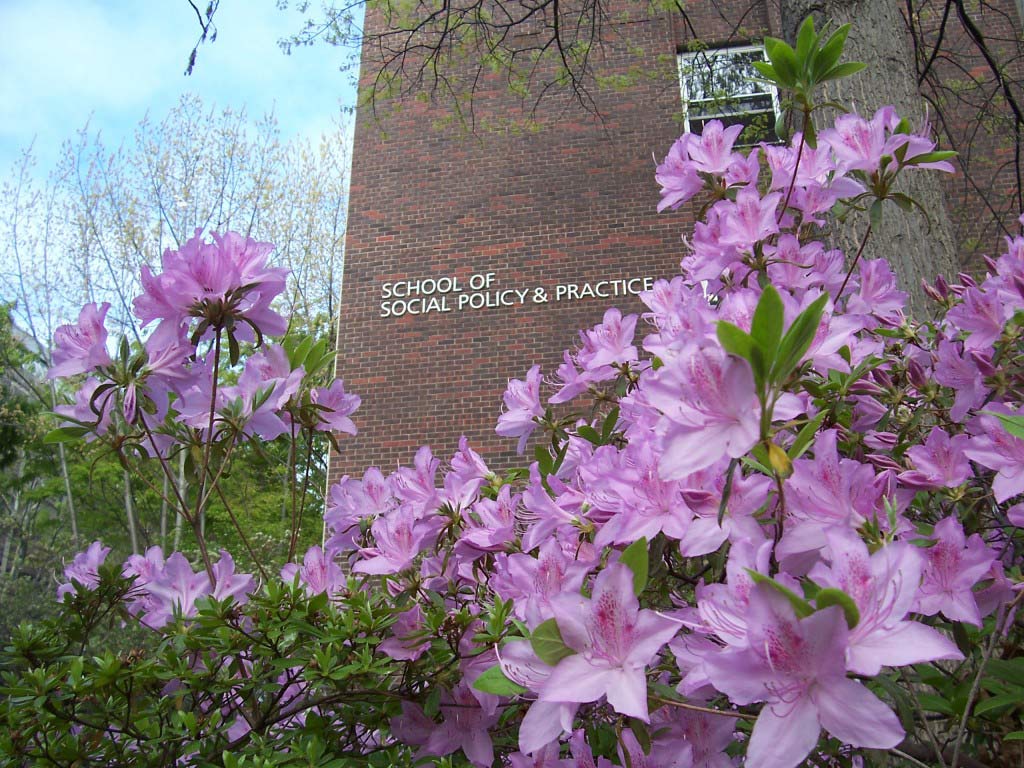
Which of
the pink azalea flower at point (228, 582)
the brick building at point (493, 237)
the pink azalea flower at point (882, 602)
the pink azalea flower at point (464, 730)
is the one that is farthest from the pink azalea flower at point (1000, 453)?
the brick building at point (493, 237)

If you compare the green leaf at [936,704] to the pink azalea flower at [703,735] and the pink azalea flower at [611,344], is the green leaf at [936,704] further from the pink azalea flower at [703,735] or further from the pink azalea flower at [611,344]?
the pink azalea flower at [611,344]

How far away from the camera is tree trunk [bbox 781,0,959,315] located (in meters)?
2.87

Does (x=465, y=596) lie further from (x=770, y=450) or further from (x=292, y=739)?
(x=770, y=450)

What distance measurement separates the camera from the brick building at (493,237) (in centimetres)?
849

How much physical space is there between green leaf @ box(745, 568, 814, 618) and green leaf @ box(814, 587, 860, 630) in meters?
0.01

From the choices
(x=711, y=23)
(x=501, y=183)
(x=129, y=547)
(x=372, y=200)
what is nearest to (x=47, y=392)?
(x=129, y=547)

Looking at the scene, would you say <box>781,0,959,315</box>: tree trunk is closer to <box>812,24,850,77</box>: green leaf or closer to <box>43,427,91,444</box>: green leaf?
<box>812,24,850,77</box>: green leaf

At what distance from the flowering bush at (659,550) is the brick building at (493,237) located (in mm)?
6399

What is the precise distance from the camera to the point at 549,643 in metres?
0.90

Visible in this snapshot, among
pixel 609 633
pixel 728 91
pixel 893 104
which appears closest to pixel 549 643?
pixel 609 633

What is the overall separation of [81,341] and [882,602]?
4.72ft

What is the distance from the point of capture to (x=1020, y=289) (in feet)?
4.56

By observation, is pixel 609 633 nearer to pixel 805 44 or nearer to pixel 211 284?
pixel 211 284

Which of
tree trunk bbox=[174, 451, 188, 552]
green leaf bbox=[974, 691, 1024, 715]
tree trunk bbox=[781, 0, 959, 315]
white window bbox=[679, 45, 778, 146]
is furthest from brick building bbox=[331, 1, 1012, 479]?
green leaf bbox=[974, 691, 1024, 715]
